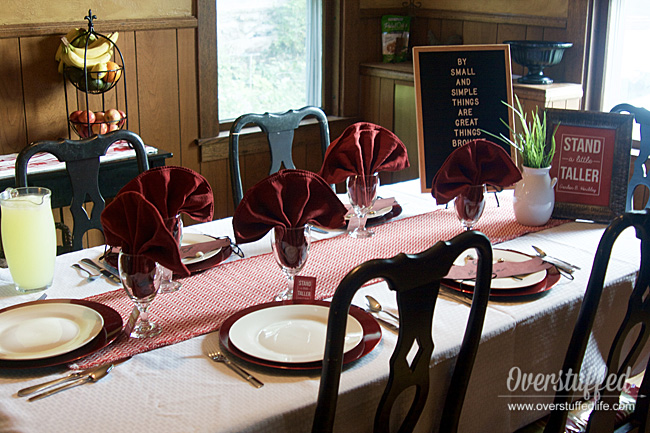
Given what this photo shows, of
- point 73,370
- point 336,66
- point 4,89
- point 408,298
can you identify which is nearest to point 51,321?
point 73,370

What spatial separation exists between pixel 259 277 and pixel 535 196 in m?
0.81

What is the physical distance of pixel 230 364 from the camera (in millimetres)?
1203

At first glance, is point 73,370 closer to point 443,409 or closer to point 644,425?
point 443,409

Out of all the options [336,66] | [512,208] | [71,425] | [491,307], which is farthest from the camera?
[336,66]

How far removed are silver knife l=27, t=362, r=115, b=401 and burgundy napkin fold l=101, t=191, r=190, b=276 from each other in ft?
0.65

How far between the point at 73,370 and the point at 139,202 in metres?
0.30

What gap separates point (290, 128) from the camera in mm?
2383

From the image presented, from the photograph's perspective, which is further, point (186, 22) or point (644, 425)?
point (186, 22)

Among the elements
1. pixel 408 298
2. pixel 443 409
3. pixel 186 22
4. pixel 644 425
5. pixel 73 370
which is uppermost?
pixel 186 22

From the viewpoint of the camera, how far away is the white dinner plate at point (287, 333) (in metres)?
1.21

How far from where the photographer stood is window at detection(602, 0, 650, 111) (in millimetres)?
3023

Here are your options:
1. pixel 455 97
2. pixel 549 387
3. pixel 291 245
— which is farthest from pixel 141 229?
pixel 455 97

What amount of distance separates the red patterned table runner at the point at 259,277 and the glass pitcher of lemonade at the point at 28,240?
0.48 ft

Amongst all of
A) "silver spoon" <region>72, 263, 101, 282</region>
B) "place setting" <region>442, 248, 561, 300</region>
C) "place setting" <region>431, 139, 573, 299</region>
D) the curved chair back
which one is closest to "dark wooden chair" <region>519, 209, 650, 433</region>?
the curved chair back
